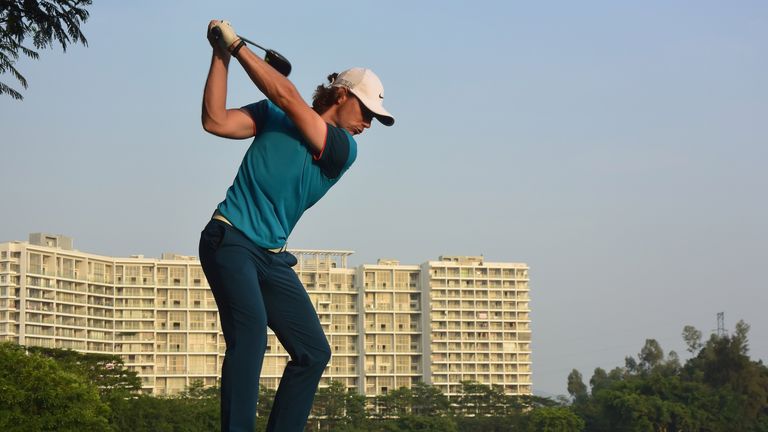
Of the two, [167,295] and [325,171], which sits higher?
[167,295]

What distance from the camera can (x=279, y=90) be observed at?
4395 mm

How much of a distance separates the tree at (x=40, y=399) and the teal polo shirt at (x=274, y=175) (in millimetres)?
50448

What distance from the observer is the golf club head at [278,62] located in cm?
454

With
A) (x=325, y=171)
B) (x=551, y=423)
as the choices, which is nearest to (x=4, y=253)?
(x=551, y=423)

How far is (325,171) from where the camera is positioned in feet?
15.4

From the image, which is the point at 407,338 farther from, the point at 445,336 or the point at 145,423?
the point at 145,423

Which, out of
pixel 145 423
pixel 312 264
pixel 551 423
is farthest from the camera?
pixel 312 264

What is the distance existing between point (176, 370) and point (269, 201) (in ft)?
556

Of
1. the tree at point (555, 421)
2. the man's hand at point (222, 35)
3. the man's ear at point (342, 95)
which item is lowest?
the tree at point (555, 421)

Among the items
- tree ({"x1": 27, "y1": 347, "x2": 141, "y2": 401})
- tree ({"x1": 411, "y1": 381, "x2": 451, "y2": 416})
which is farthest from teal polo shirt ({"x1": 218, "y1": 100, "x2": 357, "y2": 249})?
tree ({"x1": 411, "y1": 381, "x2": 451, "y2": 416})

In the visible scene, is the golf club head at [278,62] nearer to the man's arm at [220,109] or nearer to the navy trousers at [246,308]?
the man's arm at [220,109]

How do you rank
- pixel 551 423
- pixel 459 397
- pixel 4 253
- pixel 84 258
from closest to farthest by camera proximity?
pixel 551 423 → pixel 459 397 → pixel 4 253 → pixel 84 258

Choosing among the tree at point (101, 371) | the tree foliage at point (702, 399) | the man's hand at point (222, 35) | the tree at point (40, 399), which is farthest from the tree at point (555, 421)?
the man's hand at point (222, 35)

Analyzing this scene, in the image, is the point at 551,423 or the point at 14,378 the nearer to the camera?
the point at 14,378
